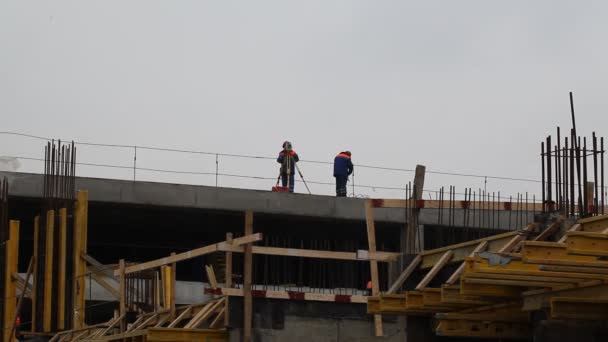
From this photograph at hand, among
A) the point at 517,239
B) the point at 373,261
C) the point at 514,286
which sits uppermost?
the point at 517,239

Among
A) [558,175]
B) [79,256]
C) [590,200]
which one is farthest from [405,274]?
[79,256]

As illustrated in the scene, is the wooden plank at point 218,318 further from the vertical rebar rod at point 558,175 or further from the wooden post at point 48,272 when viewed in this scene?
the wooden post at point 48,272

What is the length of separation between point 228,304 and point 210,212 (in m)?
13.6

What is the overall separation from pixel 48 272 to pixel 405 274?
12.2m

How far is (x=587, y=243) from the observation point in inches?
465

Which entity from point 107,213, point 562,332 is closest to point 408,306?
point 562,332

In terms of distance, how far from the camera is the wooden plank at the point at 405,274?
18.0 meters

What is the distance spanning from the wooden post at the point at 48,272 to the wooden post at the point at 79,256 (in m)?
0.56

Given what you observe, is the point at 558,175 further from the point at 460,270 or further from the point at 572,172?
the point at 460,270

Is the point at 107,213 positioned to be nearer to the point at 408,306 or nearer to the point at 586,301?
the point at 408,306

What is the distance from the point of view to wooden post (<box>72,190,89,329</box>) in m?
28.0

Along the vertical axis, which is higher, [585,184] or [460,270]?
[585,184]

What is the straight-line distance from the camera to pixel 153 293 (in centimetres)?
2569

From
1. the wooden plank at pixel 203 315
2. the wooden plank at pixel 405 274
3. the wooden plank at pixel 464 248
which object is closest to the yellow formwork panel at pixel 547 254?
the wooden plank at pixel 464 248
